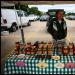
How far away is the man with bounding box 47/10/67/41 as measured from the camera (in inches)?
261

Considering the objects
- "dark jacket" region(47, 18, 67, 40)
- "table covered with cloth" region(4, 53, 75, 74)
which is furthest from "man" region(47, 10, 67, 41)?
"table covered with cloth" region(4, 53, 75, 74)

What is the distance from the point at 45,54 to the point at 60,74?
1.99 ft

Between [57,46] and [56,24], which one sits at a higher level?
[56,24]

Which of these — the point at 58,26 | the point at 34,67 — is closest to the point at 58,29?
the point at 58,26

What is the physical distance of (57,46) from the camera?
6.25 meters

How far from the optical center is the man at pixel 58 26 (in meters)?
6.64

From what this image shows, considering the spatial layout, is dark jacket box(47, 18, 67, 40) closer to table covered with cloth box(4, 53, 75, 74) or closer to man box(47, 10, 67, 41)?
man box(47, 10, 67, 41)

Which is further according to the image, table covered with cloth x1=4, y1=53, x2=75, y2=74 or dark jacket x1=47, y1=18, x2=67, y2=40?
dark jacket x1=47, y1=18, x2=67, y2=40

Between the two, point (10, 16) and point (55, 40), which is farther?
point (10, 16)

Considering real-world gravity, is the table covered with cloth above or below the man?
below

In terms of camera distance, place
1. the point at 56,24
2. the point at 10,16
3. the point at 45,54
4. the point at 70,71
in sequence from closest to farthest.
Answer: the point at 70,71, the point at 45,54, the point at 56,24, the point at 10,16

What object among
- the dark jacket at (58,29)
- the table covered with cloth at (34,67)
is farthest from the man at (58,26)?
the table covered with cloth at (34,67)

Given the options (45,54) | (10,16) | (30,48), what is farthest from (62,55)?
(10,16)

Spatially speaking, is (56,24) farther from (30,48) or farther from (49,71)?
(49,71)
